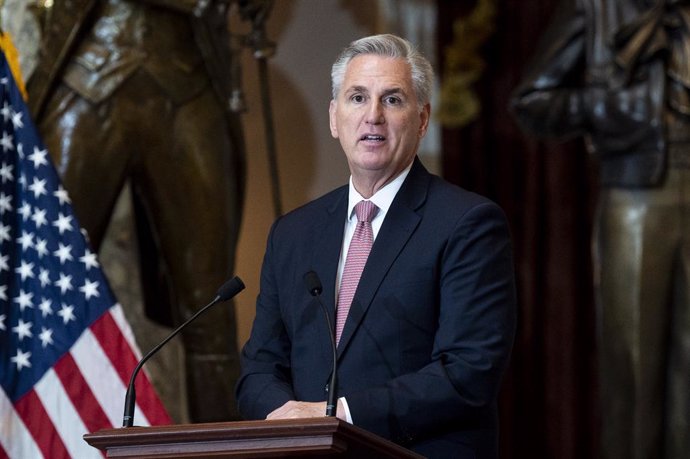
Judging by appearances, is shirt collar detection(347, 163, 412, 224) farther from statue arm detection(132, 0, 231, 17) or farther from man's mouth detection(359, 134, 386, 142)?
statue arm detection(132, 0, 231, 17)

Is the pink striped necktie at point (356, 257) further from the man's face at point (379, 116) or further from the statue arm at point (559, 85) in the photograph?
the statue arm at point (559, 85)

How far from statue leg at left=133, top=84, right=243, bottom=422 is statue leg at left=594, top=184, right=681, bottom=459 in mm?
1262

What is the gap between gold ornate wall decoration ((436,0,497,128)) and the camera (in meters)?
6.67

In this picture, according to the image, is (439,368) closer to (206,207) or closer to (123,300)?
(206,207)

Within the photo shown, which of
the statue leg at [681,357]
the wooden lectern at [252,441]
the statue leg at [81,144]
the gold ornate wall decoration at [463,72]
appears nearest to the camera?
the wooden lectern at [252,441]

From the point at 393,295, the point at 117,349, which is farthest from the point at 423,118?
the point at 117,349

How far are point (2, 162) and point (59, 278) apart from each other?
0.40 meters

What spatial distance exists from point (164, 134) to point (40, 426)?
3.58 ft

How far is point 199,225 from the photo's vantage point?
15.5 ft

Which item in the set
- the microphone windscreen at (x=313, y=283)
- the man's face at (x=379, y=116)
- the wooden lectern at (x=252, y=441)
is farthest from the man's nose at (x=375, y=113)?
the wooden lectern at (x=252, y=441)

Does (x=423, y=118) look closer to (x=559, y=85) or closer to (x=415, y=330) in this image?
(x=415, y=330)

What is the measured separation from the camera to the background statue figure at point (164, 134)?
4.58 m

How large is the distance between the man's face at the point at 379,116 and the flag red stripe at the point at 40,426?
1.42 meters

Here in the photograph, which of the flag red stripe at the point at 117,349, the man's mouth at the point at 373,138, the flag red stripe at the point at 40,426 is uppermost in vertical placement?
the man's mouth at the point at 373,138
